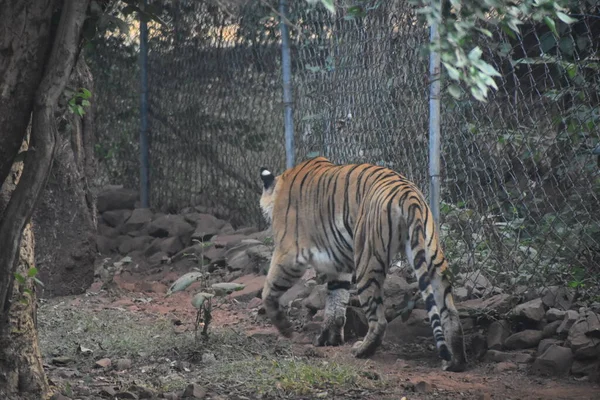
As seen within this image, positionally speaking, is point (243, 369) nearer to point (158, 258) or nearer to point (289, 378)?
point (289, 378)

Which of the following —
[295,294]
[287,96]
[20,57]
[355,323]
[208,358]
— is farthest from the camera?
[287,96]

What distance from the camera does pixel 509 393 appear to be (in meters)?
4.87

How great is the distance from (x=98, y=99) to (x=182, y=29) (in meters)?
1.85

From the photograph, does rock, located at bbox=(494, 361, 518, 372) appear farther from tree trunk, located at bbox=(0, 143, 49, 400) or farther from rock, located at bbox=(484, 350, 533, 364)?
tree trunk, located at bbox=(0, 143, 49, 400)

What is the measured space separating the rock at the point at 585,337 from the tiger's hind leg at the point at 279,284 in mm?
1960

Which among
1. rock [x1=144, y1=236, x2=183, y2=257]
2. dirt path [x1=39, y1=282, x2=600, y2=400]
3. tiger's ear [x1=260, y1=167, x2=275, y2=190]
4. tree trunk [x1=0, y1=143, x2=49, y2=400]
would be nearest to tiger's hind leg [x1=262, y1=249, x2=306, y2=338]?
dirt path [x1=39, y1=282, x2=600, y2=400]

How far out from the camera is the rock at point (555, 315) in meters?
5.64

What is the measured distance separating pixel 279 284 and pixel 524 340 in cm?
174

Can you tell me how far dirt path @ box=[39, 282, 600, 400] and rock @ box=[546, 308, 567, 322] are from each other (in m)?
0.50

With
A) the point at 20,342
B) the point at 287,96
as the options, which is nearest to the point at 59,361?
the point at 20,342

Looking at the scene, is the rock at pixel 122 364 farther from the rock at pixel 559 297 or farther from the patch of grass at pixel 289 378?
the rock at pixel 559 297

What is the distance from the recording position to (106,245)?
34.7 ft

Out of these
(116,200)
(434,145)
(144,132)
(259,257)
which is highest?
(144,132)

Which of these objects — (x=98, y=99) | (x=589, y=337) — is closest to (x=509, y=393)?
(x=589, y=337)
